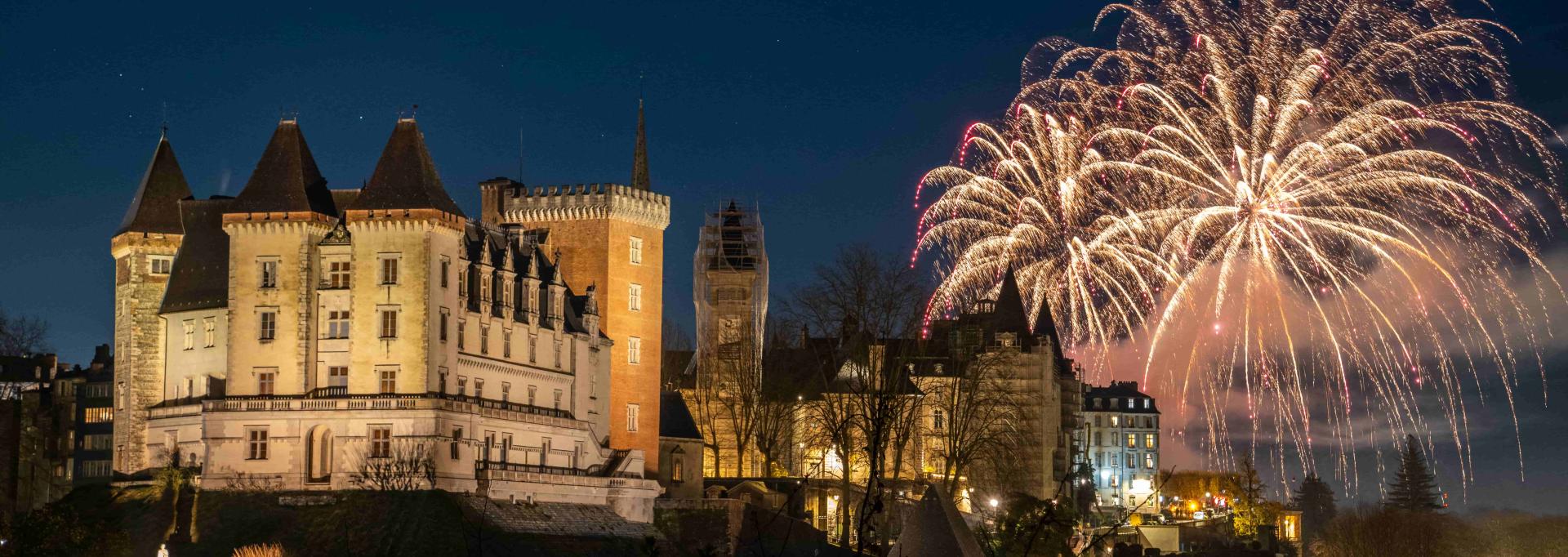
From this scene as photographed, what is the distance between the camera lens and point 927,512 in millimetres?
19094

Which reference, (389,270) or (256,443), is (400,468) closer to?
(256,443)

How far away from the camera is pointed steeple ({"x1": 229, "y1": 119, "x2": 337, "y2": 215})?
73.6 m

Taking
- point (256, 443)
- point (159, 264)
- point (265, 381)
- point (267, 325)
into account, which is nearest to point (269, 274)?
point (267, 325)

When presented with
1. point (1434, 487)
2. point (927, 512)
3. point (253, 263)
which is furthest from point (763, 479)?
point (1434, 487)

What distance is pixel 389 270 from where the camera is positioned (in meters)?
A: 72.8

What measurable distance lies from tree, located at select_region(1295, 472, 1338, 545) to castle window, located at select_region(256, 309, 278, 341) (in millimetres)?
123193

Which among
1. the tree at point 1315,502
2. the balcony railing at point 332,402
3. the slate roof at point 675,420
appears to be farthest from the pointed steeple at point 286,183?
the tree at point 1315,502

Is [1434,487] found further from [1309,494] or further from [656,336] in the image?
[656,336]

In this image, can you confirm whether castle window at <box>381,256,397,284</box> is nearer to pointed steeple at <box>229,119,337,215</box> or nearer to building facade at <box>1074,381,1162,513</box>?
pointed steeple at <box>229,119,337,215</box>

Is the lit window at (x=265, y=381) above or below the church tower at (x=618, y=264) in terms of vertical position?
below

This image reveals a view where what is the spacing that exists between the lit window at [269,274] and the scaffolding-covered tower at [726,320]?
3888 cm

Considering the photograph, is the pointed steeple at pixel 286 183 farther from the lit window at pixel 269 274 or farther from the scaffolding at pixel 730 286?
the scaffolding at pixel 730 286

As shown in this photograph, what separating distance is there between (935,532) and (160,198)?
223 feet

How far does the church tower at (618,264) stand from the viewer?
9019cm
